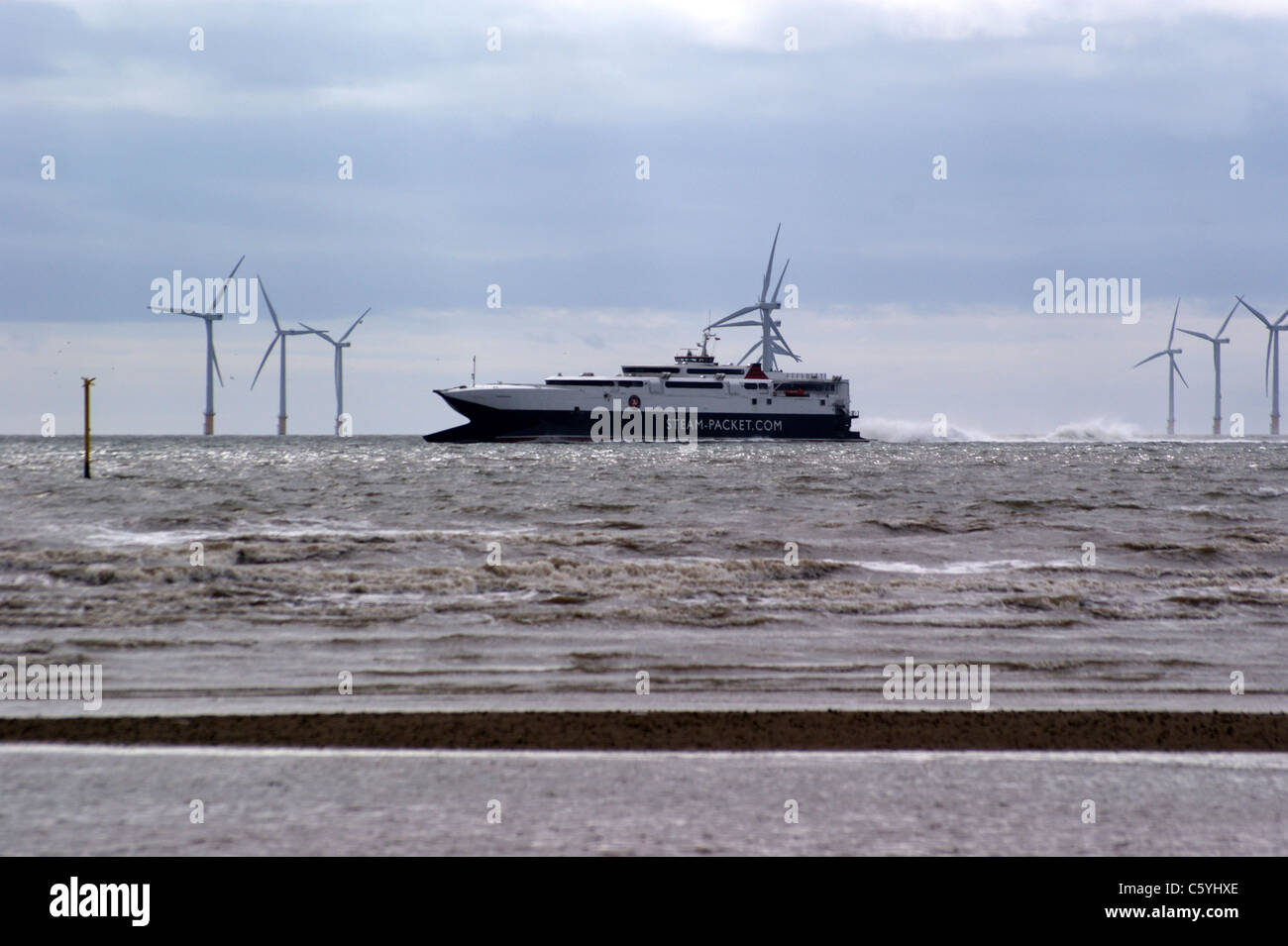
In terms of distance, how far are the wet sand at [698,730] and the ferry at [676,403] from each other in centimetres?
10449

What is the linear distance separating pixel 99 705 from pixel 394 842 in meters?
4.33

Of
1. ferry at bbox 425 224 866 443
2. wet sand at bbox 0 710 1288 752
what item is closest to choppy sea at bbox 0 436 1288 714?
wet sand at bbox 0 710 1288 752

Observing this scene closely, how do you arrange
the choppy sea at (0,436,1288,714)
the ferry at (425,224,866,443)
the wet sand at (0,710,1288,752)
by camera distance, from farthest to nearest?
the ferry at (425,224,866,443) → the choppy sea at (0,436,1288,714) → the wet sand at (0,710,1288,752)

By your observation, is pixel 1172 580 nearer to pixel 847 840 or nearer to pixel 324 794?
pixel 847 840

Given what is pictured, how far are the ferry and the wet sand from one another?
343 feet

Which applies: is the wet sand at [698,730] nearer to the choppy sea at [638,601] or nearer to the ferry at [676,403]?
the choppy sea at [638,601]

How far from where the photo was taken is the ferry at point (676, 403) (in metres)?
111

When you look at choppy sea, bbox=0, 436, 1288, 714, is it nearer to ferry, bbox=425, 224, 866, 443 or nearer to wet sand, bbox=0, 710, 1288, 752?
wet sand, bbox=0, 710, 1288, 752

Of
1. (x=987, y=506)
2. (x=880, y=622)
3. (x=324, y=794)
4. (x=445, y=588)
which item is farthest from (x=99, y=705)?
(x=987, y=506)

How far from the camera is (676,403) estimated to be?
118 meters

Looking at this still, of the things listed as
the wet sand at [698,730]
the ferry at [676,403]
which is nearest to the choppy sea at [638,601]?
the wet sand at [698,730]

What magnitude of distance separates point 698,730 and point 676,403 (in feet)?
365

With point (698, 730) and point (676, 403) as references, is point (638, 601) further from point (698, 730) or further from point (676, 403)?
point (676, 403)

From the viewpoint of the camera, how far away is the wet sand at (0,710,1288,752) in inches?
252
